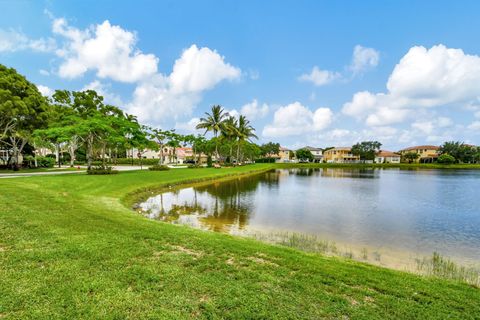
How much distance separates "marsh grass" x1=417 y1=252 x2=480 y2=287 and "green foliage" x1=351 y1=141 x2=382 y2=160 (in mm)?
106518

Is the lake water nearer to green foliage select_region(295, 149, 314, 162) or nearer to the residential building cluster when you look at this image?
green foliage select_region(295, 149, 314, 162)

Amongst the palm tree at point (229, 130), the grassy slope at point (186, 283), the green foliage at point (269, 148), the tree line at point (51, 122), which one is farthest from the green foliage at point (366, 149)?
the grassy slope at point (186, 283)

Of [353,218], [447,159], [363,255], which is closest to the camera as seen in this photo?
[363,255]

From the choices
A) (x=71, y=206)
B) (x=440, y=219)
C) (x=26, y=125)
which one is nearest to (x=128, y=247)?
(x=71, y=206)

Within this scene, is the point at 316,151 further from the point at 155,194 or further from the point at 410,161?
the point at 155,194

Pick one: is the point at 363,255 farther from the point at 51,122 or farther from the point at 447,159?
the point at 447,159

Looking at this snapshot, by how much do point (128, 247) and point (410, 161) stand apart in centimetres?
12524

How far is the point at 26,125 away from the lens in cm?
2725

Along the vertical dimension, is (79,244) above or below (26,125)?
below

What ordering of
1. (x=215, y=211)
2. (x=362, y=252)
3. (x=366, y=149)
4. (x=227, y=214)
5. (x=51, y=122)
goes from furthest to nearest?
(x=366, y=149) → (x=51, y=122) → (x=215, y=211) → (x=227, y=214) → (x=362, y=252)

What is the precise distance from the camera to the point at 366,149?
107 m

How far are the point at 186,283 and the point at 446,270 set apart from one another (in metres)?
8.00

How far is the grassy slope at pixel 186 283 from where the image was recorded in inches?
147

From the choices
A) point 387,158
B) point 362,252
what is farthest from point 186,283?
point 387,158
